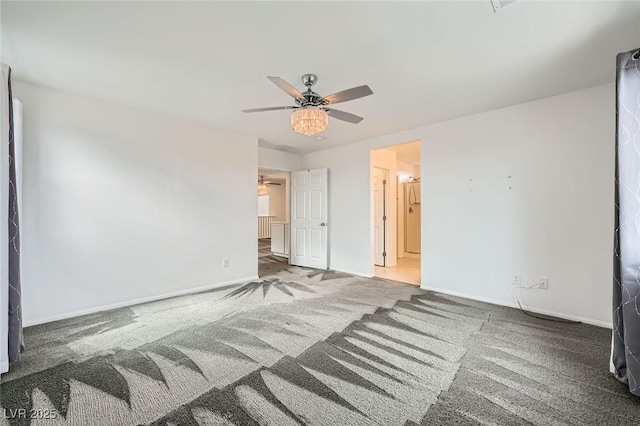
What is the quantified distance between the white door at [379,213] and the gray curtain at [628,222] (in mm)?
4053

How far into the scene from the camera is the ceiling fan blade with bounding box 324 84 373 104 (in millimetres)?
2106

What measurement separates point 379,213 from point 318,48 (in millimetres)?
4304

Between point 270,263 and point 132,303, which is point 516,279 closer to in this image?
point 270,263

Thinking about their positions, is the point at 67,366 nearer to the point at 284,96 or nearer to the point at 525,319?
the point at 284,96

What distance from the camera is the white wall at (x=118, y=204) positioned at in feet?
9.23

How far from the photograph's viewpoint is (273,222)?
24.4 feet

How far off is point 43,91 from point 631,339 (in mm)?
5418

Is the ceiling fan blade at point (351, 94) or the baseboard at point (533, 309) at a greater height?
the ceiling fan blade at point (351, 94)

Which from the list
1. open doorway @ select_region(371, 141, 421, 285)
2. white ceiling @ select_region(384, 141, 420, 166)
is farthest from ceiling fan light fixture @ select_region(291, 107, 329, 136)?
white ceiling @ select_region(384, 141, 420, 166)

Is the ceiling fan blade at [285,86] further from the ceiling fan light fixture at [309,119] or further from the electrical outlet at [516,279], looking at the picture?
the electrical outlet at [516,279]

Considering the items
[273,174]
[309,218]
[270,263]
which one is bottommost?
[270,263]

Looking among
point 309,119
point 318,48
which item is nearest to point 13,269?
point 309,119

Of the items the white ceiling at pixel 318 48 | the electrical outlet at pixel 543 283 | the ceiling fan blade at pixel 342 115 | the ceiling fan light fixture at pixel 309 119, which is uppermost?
the white ceiling at pixel 318 48

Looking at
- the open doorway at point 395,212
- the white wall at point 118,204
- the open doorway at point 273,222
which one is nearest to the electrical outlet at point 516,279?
the open doorway at point 395,212
